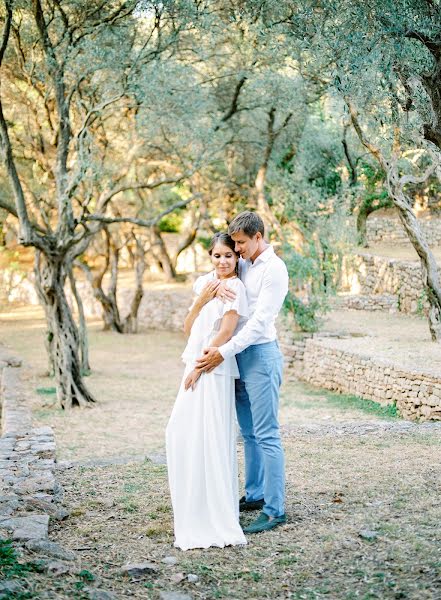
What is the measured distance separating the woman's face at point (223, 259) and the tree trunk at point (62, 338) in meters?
7.96

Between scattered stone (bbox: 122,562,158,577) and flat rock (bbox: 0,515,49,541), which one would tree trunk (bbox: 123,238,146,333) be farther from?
scattered stone (bbox: 122,562,158,577)

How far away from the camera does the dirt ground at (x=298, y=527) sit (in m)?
4.45

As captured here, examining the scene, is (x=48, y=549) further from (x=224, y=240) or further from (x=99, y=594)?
(x=224, y=240)

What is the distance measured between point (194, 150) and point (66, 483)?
Result: 1303 centimetres

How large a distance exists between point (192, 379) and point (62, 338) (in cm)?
842

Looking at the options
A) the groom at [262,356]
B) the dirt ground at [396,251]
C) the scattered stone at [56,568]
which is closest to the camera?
the scattered stone at [56,568]

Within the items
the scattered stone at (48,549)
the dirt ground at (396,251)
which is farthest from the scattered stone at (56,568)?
the dirt ground at (396,251)

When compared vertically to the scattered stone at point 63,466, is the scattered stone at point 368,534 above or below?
above

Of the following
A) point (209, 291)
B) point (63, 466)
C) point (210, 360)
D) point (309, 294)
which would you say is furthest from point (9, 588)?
point (309, 294)

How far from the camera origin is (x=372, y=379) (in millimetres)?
13812

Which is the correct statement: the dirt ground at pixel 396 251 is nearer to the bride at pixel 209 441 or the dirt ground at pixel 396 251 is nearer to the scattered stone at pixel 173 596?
the bride at pixel 209 441

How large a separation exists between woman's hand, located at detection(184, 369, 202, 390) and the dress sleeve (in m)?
0.47

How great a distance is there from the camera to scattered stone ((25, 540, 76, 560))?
472cm

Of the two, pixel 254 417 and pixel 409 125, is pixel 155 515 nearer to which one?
pixel 254 417
